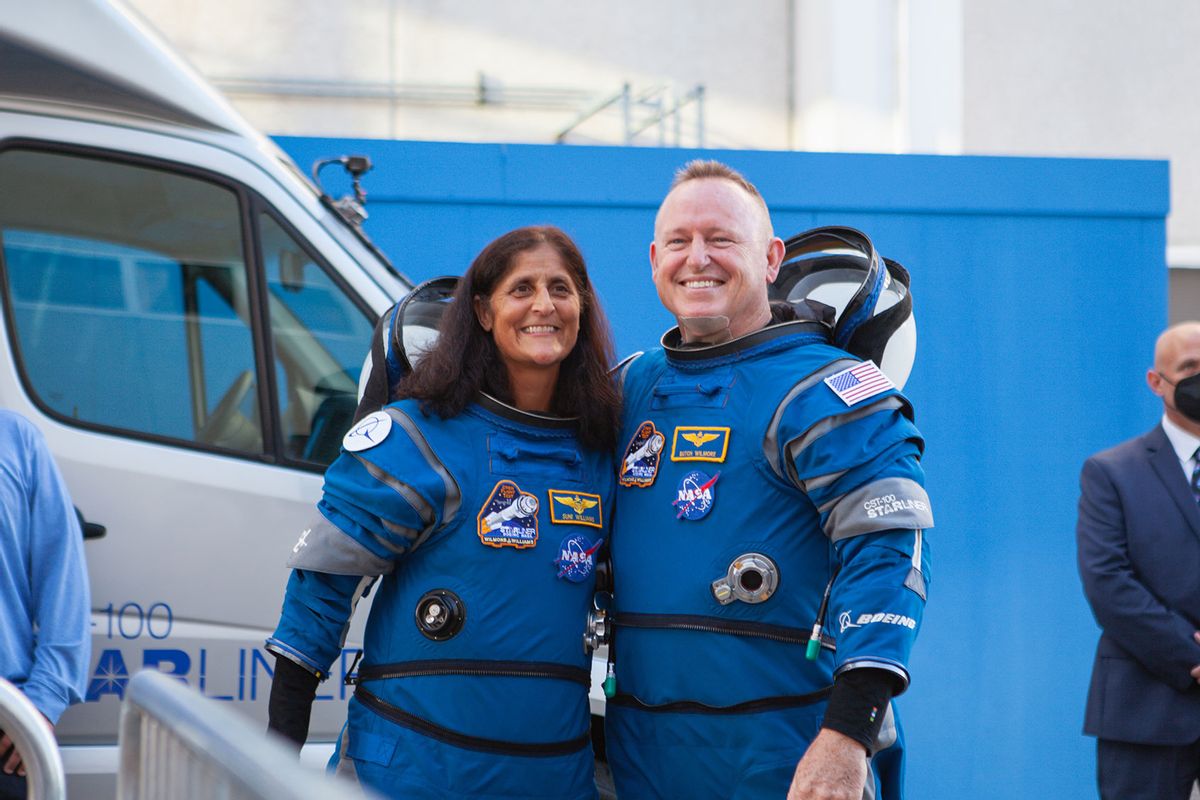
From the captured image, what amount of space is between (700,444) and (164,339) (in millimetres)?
1649

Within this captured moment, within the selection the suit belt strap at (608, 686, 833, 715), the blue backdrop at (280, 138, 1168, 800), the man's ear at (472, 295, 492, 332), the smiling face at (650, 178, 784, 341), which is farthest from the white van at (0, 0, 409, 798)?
the blue backdrop at (280, 138, 1168, 800)

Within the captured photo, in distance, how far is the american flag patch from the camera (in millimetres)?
2123

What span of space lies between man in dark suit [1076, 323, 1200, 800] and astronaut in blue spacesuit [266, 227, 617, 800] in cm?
211

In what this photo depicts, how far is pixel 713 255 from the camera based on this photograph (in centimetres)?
236

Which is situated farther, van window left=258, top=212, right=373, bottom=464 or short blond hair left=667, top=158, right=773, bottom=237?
van window left=258, top=212, right=373, bottom=464

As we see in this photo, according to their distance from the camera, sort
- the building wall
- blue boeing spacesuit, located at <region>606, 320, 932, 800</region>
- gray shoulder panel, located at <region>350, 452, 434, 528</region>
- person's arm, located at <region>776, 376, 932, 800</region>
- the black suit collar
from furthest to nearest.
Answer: the building wall, the black suit collar, gray shoulder panel, located at <region>350, 452, 434, 528</region>, blue boeing spacesuit, located at <region>606, 320, 932, 800</region>, person's arm, located at <region>776, 376, 932, 800</region>

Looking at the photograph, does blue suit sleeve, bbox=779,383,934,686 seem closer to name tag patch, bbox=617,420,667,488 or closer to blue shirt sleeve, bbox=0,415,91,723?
name tag patch, bbox=617,420,667,488

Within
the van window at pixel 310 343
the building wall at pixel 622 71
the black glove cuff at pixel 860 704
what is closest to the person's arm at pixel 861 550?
the black glove cuff at pixel 860 704

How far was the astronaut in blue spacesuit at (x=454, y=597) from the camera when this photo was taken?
2.19m

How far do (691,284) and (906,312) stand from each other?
425mm

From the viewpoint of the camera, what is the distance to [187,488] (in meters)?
3.11

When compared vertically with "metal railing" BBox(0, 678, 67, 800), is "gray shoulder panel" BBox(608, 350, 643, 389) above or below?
above

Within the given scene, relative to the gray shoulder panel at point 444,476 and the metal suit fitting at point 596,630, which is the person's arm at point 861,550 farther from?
the gray shoulder panel at point 444,476

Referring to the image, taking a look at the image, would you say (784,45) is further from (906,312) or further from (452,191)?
(906,312)
